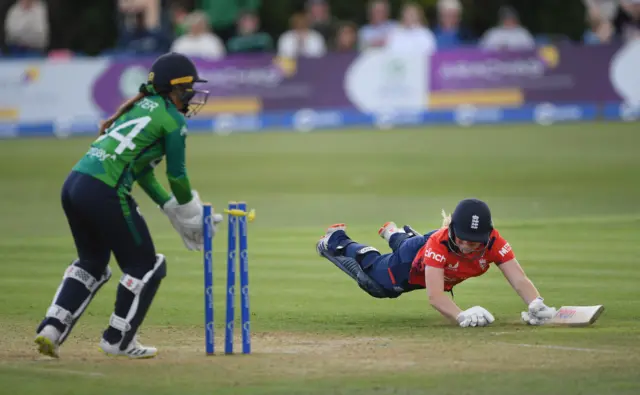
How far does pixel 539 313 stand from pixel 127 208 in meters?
3.13

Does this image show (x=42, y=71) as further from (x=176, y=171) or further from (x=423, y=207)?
(x=176, y=171)

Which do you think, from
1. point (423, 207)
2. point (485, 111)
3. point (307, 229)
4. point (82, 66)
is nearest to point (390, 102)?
point (485, 111)

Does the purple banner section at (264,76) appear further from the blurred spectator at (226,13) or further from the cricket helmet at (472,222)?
the cricket helmet at (472,222)

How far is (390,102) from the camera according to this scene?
26.9 metres

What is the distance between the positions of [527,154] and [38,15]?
1145cm

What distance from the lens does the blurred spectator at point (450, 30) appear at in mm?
28172

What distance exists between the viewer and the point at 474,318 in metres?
9.19

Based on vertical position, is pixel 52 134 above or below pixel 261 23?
below

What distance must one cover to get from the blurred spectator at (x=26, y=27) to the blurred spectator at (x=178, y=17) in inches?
117

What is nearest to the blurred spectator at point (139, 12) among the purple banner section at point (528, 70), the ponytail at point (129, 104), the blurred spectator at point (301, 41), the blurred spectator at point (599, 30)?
the blurred spectator at point (301, 41)

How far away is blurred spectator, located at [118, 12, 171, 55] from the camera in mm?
27469

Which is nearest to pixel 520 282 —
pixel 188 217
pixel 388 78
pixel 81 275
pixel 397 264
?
pixel 397 264

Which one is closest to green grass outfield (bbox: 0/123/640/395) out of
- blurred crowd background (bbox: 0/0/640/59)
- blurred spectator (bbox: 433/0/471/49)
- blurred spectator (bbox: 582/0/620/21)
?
blurred crowd background (bbox: 0/0/640/59)

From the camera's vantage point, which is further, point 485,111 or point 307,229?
point 485,111
